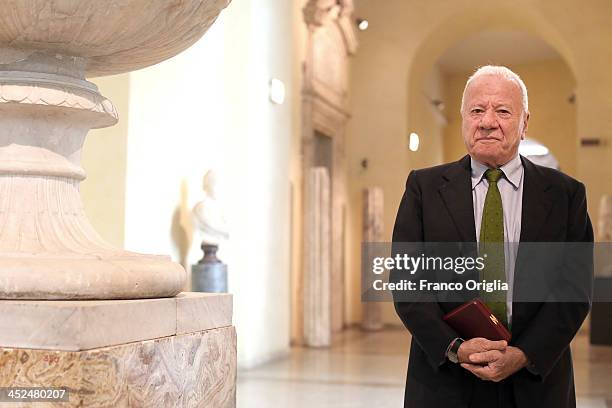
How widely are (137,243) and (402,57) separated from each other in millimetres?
8827

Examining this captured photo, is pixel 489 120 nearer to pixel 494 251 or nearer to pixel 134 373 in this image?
pixel 494 251

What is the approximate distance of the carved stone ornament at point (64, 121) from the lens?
2.17m

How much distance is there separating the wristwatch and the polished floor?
4055mm

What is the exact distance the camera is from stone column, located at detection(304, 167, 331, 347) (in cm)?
1046

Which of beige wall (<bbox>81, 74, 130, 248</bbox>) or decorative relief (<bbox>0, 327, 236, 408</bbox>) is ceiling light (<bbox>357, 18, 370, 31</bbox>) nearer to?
beige wall (<bbox>81, 74, 130, 248</bbox>)

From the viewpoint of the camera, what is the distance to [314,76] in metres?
11.5

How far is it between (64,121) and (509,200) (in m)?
1.30

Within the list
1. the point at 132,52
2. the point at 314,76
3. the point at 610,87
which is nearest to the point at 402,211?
the point at 132,52

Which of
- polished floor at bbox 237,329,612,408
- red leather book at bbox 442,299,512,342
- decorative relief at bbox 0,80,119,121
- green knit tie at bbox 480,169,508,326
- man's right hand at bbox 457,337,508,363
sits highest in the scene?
decorative relief at bbox 0,80,119,121

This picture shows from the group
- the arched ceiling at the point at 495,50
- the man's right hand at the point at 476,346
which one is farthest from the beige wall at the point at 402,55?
the man's right hand at the point at 476,346

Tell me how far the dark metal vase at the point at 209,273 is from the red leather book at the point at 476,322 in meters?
5.02

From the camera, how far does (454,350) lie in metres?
2.15

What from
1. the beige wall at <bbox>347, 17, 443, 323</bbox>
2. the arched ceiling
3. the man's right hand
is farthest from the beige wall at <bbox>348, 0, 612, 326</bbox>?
the man's right hand

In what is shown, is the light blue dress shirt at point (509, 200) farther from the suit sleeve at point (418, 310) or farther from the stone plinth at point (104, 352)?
the stone plinth at point (104, 352)
